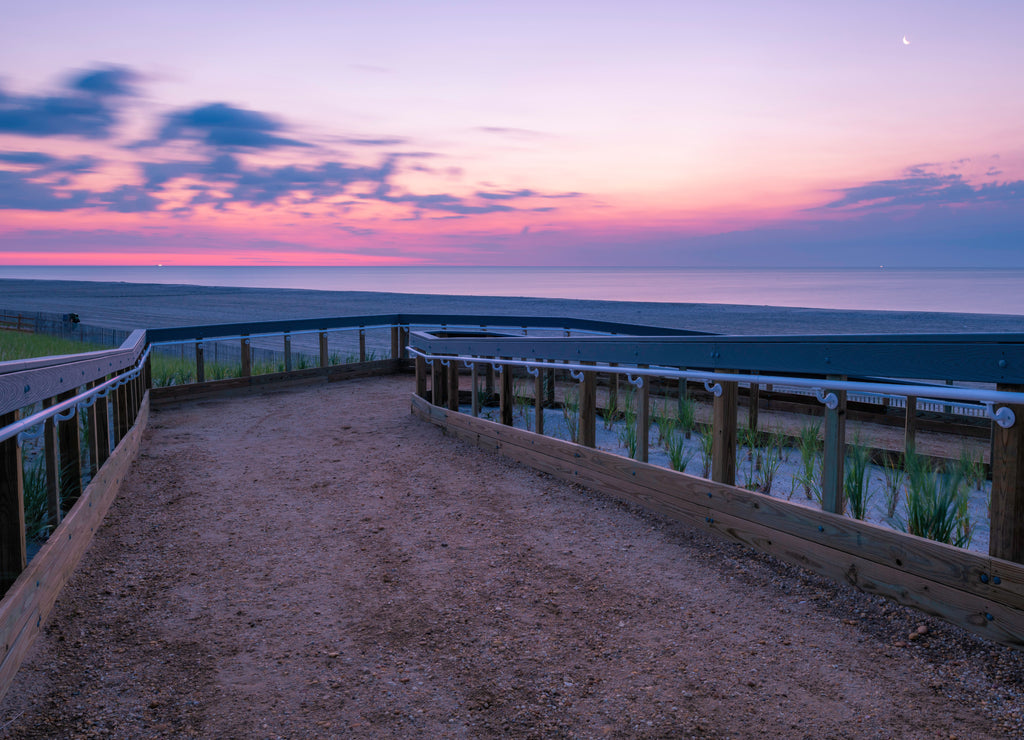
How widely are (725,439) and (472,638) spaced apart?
7.10ft

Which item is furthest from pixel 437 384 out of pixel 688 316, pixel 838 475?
pixel 688 316

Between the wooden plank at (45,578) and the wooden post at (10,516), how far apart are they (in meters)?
0.06

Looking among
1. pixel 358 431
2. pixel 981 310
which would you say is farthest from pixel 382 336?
pixel 981 310

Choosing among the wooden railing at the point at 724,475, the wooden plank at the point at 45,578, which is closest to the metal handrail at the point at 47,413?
the wooden railing at the point at 724,475

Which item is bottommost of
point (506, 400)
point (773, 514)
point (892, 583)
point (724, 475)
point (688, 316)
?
point (892, 583)

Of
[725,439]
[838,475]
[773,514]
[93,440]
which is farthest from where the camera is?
[93,440]

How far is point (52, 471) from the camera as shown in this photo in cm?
452

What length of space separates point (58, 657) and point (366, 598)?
57.6 inches

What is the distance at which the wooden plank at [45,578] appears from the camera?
3.24 meters

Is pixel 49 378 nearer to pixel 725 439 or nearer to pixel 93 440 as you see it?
pixel 93 440

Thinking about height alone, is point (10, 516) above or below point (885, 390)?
below

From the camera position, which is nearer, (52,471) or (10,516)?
(10,516)

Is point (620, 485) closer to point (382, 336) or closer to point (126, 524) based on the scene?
point (126, 524)

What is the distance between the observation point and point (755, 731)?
114 inches
